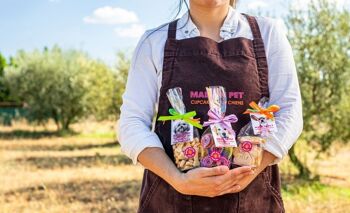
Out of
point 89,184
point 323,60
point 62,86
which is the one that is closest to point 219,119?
point 89,184

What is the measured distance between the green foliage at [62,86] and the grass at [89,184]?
652 centimetres

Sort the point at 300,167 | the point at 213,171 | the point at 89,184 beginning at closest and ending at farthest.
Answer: the point at 213,171
the point at 89,184
the point at 300,167

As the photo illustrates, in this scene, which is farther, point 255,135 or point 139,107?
point 139,107

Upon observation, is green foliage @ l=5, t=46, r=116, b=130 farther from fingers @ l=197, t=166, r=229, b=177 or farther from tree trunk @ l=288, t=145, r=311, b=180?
fingers @ l=197, t=166, r=229, b=177

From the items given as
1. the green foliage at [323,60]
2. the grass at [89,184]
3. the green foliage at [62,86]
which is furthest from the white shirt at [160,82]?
the green foliage at [62,86]

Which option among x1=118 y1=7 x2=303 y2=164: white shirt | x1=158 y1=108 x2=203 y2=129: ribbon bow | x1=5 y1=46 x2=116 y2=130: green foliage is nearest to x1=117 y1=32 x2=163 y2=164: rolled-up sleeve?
x1=118 y1=7 x2=303 y2=164: white shirt

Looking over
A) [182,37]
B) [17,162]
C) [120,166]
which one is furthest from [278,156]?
[17,162]

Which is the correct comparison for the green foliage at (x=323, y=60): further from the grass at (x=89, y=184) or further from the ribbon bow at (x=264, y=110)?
the ribbon bow at (x=264, y=110)

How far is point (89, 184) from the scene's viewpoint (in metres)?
10.1

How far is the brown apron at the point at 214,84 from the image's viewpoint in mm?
1733

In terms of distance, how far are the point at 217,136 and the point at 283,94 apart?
0.99 feet

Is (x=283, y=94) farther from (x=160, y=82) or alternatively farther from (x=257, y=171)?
(x=160, y=82)

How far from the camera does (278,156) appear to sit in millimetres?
1709

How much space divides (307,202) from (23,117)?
23657 millimetres
